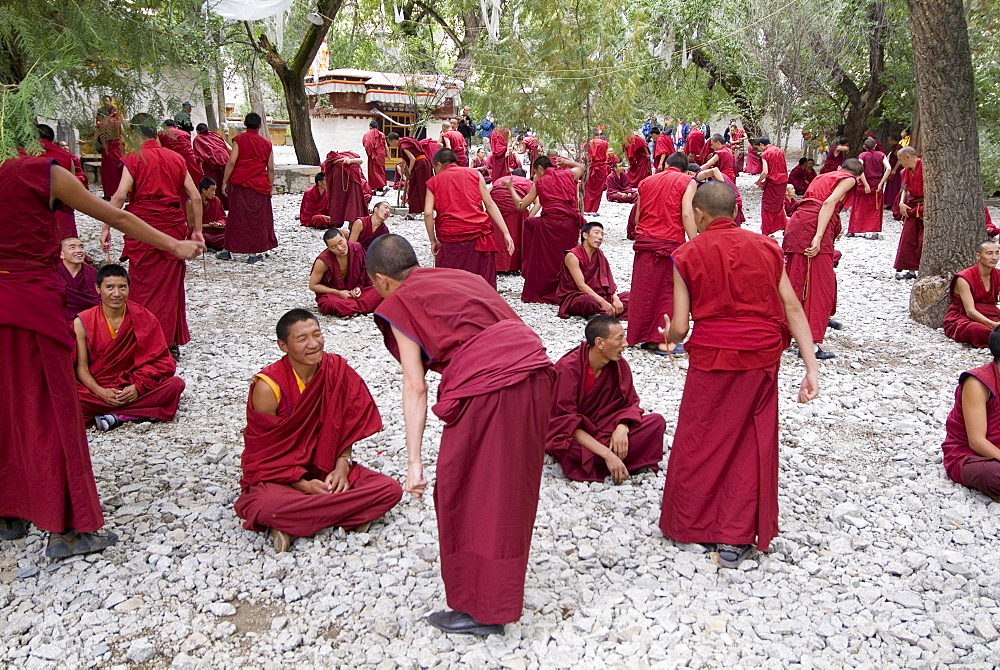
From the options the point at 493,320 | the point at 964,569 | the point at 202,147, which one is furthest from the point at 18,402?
the point at 202,147

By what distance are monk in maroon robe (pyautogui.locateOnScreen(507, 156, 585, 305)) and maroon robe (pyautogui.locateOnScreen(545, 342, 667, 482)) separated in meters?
3.61

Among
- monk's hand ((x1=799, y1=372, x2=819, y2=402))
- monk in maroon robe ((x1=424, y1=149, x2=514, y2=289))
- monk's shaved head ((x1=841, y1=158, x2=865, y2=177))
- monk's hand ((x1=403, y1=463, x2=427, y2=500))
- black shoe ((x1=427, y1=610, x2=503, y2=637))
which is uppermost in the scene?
monk's shaved head ((x1=841, y1=158, x2=865, y2=177))

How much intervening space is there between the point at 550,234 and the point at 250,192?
10.9ft

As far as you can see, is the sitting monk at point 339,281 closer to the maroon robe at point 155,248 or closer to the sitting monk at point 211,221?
the maroon robe at point 155,248

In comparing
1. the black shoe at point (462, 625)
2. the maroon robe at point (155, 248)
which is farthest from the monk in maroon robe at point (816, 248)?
the maroon robe at point (155, 248)

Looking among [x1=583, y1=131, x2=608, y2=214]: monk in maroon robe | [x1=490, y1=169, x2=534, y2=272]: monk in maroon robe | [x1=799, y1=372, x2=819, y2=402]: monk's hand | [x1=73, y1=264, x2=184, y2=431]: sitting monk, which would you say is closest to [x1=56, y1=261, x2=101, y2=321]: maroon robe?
[x1=73, y1=264, x2=184, y2=431]: sitting monk

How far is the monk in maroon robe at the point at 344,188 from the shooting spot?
35.8 feet

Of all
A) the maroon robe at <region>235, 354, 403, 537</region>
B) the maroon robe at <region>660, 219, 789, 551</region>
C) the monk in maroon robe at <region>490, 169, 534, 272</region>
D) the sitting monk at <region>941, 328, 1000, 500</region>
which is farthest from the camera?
the monk in maroon robe at <region>490, 169, 534, 272</region>

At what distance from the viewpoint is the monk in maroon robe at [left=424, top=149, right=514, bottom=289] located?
269 inches

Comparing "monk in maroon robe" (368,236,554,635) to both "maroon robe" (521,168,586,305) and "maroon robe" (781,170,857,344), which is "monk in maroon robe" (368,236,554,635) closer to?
"maroon robe" (781,170,857,344)

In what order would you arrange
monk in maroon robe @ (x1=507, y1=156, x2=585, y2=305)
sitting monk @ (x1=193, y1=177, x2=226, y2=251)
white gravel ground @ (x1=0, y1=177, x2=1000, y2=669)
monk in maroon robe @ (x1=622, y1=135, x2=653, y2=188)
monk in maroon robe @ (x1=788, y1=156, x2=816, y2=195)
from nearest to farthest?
white gravel ground @ (x1=0, y1=177, x2=1000, y2=669)
monk in maroon robe @ (x1=507, y1=156, x2=585, y2=305)
sitting monk @ (x1=193, y1=177, x2=226, y2=251)
monk in maroon robe @ (x1=788, y1=156, x2=816, y2=195)
monk in maroon robe @ (x1=622, y1=135, x2=653, y2=188)

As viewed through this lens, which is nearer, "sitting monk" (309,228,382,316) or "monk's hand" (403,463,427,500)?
"monk's hand" (403,463,427,500)

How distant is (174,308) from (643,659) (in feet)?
14.5

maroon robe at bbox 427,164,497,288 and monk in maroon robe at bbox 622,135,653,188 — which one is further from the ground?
monk in maroon robe at bbox 622,135,653,188
